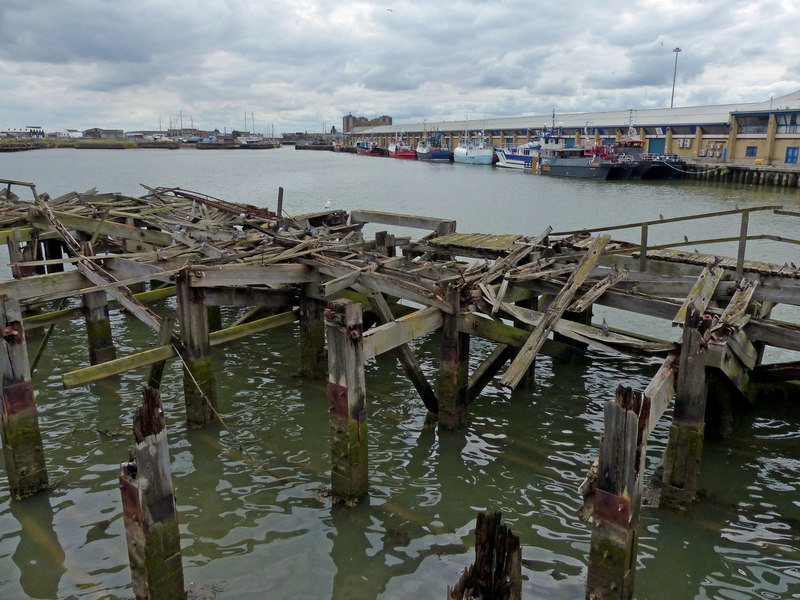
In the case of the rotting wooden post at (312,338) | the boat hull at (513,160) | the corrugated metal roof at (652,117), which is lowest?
the rotting wooden post at (312,338)

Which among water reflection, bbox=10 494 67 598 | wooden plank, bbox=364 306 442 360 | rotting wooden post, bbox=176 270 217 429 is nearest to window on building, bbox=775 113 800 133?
wooden plank, bbox=364 306 442 360

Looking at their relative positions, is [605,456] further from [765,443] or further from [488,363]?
[765,443]

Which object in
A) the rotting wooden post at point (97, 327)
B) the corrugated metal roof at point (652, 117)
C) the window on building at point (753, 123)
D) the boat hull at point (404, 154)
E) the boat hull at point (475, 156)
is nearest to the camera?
the rotting wooden post at point (97, 327)

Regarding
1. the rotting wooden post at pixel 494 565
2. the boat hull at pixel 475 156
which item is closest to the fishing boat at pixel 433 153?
the boat hull at pixel 475 156

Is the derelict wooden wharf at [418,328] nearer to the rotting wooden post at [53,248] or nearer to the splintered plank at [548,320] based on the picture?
the splintered plank at [548,320]

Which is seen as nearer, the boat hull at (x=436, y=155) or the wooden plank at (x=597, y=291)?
the wooden plank at (x=597, y=291)

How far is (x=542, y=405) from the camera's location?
1076 centimetres

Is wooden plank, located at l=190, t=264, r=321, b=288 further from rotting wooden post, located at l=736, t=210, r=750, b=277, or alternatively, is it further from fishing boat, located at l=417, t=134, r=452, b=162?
fishing boat, located at l=417, t=134, r=452, b=162

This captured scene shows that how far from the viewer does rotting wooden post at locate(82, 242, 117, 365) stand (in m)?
11.8

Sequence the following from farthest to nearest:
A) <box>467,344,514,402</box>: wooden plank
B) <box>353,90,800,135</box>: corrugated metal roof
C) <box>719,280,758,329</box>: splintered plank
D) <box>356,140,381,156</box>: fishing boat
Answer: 1. <box>356,140,381,156</box>: fishing boat
2. <box>353,90,800,135</box>: corrugated metal roof
3. <box>467,344,514,402</box>: wooden plank
4. <box>719,280,758,329</box>: splintered plank

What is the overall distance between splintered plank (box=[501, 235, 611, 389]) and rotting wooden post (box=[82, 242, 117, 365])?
28.0 ft

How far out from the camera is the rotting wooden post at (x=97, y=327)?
11.8 m

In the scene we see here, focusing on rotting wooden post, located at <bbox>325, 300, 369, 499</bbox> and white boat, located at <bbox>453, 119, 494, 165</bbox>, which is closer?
rotting wooden post, located at <bbox>325, 300, 369, 499</bbox>

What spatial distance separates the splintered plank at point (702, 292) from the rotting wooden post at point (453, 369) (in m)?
2.98
